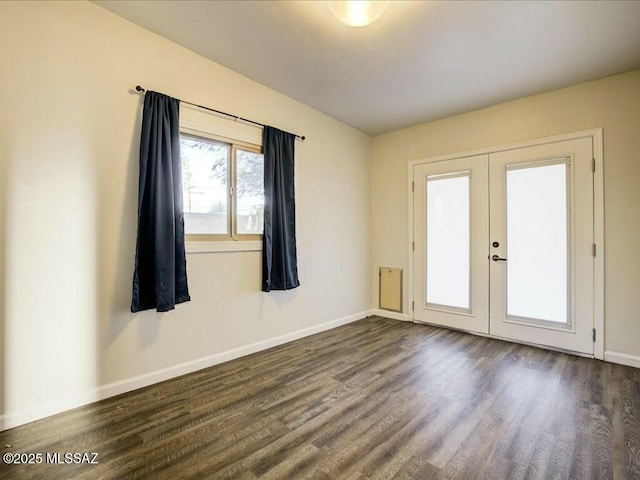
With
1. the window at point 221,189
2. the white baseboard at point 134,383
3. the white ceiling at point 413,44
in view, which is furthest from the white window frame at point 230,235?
the white baseboard at point 134,383

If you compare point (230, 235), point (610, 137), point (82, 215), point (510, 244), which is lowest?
point (510, 244)

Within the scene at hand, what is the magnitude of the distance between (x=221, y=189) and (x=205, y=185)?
0.16m

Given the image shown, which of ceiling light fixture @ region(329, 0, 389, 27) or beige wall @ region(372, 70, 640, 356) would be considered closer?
ceiling light fixture @ region(329, 0, 389, 27)

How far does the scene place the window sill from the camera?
2.75 meters

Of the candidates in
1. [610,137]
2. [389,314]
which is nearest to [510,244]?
[610,137]

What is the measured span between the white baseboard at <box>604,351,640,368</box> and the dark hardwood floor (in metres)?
0.09

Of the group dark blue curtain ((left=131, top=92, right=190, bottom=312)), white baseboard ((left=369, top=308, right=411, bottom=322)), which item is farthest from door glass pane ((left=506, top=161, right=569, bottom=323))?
dark blue curtain ((left=131, top=92, right=190, bottom=312))

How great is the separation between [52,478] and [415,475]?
5.90 feet

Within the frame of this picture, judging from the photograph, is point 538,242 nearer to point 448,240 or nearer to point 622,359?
point 448,240

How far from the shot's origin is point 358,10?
6.37 ft

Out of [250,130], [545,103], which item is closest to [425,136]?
[545,103]

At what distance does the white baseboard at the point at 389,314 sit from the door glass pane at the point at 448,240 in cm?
44

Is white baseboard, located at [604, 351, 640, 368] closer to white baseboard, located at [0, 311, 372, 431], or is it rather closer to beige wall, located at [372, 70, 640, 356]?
beige wall, located at [372, 70, 640, 356]

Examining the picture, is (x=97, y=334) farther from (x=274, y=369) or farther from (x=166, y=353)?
(x=274, y=369)
